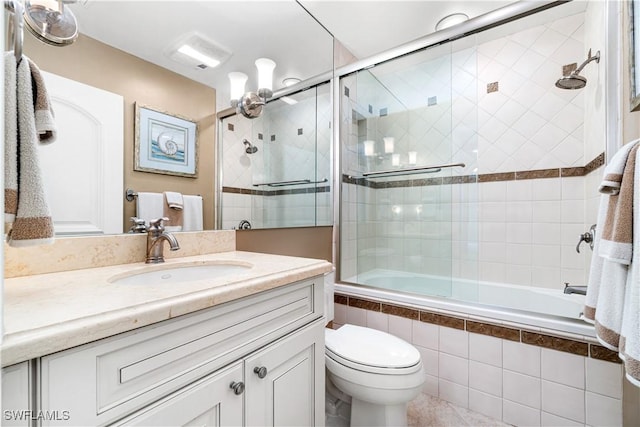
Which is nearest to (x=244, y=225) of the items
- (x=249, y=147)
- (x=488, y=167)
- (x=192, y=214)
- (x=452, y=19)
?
(x=192, y=214)

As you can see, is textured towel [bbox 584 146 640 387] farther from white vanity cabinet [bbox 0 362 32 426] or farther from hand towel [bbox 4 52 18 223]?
hand towel [bbox 4 52 18 223]

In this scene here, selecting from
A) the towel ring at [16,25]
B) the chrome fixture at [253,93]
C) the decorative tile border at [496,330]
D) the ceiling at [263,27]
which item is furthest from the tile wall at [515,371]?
the towel ring at [16,25]

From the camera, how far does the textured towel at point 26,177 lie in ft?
1.71

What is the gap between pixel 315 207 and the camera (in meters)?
1.93

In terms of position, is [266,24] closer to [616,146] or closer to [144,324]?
[144,324]

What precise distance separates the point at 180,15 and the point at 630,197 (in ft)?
5.53

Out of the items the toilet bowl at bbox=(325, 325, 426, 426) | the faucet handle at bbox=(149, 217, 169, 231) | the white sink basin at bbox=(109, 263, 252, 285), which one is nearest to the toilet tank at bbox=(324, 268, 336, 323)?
the toilet bowl at bbox=(325, 325, 426, 426)

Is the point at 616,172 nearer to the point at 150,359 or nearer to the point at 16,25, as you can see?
the point at 150,359

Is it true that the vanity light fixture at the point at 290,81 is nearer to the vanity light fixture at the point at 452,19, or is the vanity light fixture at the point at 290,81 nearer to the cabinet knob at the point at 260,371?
the vanity light fixture at the point at 452,19

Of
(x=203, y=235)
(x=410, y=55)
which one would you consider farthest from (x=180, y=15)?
(x=410, y=55)

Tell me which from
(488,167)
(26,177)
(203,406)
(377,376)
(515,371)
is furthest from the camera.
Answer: (488,167)

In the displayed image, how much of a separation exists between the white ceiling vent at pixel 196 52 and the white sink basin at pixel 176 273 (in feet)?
2.73

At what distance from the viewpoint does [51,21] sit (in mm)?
850

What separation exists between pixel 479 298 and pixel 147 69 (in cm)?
218
